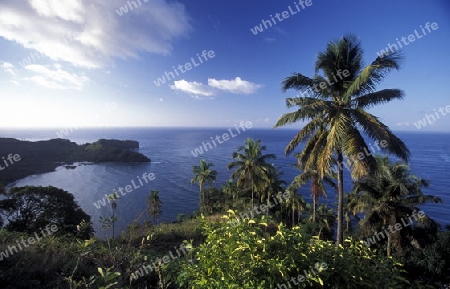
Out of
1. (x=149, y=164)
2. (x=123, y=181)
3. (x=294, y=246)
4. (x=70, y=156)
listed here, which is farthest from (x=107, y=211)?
(x=70, y=156)

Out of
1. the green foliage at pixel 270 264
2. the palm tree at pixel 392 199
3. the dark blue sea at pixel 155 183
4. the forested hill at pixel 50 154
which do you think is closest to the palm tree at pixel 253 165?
the palm tree at pixel 392 199

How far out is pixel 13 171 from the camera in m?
69.1

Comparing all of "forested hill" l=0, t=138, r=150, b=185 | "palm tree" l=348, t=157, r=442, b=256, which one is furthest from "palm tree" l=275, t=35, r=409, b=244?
"forested hill" l=0, t=138, r=150, b=185

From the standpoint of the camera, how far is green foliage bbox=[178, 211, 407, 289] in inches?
115

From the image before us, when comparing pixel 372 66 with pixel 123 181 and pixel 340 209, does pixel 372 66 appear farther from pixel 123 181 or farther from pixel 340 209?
pixel 123 181

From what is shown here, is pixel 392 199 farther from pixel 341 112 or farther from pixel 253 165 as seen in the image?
pixel 253 165

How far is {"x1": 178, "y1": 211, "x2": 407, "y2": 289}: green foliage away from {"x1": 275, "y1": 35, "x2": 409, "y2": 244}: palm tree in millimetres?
6656

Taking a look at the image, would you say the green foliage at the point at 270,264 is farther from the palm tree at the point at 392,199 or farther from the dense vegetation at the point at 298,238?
the palm tree at the point at 392,199

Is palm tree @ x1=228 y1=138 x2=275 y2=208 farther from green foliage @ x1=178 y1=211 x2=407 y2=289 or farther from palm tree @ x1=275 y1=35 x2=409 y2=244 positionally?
green foliage @ x1=178 y1=211 x2=407 y2=289

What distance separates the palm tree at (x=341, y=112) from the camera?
9.06 m

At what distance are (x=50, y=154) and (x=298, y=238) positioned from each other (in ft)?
396

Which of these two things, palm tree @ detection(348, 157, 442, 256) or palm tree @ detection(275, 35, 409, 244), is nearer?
palm tree @ detection(275, 35, 409, 244)

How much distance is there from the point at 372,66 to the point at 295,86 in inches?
121

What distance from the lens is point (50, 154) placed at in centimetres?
9781
